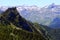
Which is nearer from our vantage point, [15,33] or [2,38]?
[2,38]

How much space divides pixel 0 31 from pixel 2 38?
19.7 meters

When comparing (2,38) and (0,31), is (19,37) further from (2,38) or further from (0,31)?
(2,38)

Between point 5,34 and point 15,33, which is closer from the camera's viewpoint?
point 5,34

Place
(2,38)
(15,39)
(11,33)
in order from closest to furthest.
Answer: (2,38)
(15,39)
(11,33)

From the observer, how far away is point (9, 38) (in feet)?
569

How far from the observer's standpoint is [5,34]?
18075cm

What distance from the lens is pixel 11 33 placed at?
18912 cm

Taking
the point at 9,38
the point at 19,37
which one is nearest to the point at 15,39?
the point at 9,38

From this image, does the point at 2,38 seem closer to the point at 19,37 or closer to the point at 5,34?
the point at 5,34

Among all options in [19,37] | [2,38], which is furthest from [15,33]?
[2,38]

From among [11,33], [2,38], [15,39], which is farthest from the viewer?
[11,33]

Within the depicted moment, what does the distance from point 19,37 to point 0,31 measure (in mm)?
20332

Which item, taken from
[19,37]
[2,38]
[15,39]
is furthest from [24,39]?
[2,38]

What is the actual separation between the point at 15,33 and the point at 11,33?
7.86 metres
